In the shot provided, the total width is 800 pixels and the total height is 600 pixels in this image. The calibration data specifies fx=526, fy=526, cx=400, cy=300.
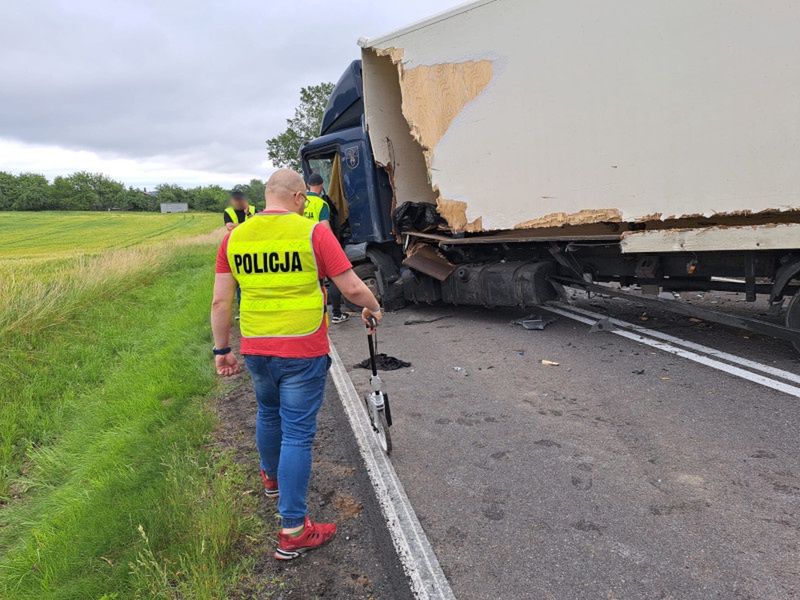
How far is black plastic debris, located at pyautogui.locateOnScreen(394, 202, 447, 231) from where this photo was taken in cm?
697

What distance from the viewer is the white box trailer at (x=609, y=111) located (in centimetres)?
358

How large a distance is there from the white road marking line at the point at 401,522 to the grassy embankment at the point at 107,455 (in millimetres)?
707

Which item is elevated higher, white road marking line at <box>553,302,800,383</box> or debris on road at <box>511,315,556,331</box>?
white road marking line at <box>553,302,800,383</box>

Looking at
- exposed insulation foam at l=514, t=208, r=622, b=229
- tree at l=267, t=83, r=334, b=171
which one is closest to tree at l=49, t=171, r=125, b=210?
tree at l=267, t=83, r=334, b=171

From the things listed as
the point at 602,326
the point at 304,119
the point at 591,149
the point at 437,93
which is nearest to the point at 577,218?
the point at 591,149

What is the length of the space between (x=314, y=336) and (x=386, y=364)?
9.04ft

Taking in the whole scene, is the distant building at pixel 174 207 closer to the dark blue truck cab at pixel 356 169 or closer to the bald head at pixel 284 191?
the dark blue truck cab at pixel 356 169

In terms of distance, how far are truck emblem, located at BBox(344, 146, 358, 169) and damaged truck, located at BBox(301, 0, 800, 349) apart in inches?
1.8

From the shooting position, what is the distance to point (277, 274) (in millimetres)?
2236

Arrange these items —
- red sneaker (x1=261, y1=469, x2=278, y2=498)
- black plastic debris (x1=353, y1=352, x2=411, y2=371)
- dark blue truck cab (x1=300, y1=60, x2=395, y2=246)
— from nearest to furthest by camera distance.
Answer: red sneaker (x1=261, y1=469, x2=278, y2=498) < black plastic debris (x1=353, y1=352, x2=411, y2=371) < dark blue truck cab (x1=300, y1=60, x2=395, y2=246)

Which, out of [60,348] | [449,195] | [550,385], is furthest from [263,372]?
[60,348]

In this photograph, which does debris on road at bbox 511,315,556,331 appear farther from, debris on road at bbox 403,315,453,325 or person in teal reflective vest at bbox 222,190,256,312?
person in teal reflective vest at bbox 222,190,256,312

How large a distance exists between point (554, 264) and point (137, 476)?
463cm

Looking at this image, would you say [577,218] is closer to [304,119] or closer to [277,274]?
[277,274]
